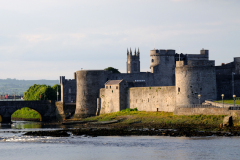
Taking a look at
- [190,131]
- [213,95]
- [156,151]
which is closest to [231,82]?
[213,95]

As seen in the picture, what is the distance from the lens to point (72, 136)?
62750 mm

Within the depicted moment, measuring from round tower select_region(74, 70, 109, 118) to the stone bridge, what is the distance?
25.3 ft

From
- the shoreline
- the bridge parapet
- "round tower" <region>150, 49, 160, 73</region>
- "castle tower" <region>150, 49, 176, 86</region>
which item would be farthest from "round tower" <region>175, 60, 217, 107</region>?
"round tower" <region>150, 49, 160, 73</region>

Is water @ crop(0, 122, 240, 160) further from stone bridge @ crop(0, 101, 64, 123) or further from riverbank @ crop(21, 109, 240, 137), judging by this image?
stone bridge @ crop(0, 101, 64, 123)

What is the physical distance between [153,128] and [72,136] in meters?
9.84

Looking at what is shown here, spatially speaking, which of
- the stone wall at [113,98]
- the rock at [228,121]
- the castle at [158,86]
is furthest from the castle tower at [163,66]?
the rock at [228,121]

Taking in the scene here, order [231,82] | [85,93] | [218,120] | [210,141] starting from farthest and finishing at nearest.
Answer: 1. [85,93]
2. [231,82]
3. [218,120]
4. [210,141]

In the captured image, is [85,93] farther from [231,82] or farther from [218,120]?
[218,120]

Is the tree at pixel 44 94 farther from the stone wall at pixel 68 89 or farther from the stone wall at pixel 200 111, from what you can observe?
the stone wall at pixel 200 111

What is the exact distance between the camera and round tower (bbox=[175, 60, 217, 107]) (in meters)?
70.0

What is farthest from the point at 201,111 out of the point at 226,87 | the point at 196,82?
the point at 226,87

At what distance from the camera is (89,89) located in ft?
295

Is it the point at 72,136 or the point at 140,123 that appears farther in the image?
the point at 140,123

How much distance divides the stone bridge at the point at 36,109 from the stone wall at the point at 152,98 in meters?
19.6
